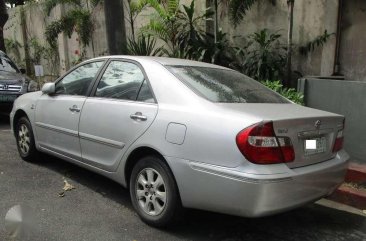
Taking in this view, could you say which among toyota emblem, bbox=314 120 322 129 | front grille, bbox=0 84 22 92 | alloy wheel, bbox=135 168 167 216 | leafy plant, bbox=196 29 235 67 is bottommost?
alloy wheel, bbox=135 168 167 216

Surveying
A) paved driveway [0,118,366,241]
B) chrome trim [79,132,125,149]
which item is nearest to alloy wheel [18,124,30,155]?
paved driveway [0,118,366,241]

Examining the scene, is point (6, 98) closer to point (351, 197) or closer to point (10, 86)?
point (10, 86)

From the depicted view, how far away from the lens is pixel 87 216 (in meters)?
4.05

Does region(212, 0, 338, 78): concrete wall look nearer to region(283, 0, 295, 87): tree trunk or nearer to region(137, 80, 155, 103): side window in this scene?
region(283, 0, 295, 87): tree trunk

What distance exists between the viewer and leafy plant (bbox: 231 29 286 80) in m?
7.77

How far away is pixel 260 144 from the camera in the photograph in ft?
10.3

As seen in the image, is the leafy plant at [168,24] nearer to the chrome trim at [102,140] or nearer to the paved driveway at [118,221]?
the chrome trim at [102,140]

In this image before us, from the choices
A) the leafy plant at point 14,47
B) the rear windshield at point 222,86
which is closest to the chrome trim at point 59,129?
the rear windshield at point 222,86

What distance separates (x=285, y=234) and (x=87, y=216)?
1837 millimetres

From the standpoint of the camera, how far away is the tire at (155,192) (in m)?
3.59

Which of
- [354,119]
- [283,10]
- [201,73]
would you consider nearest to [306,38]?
[283,10]

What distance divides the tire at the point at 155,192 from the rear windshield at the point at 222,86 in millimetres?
744

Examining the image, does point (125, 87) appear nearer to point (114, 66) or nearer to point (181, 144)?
point (114, 66)

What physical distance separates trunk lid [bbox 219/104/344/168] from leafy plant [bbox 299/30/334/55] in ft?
14.2
